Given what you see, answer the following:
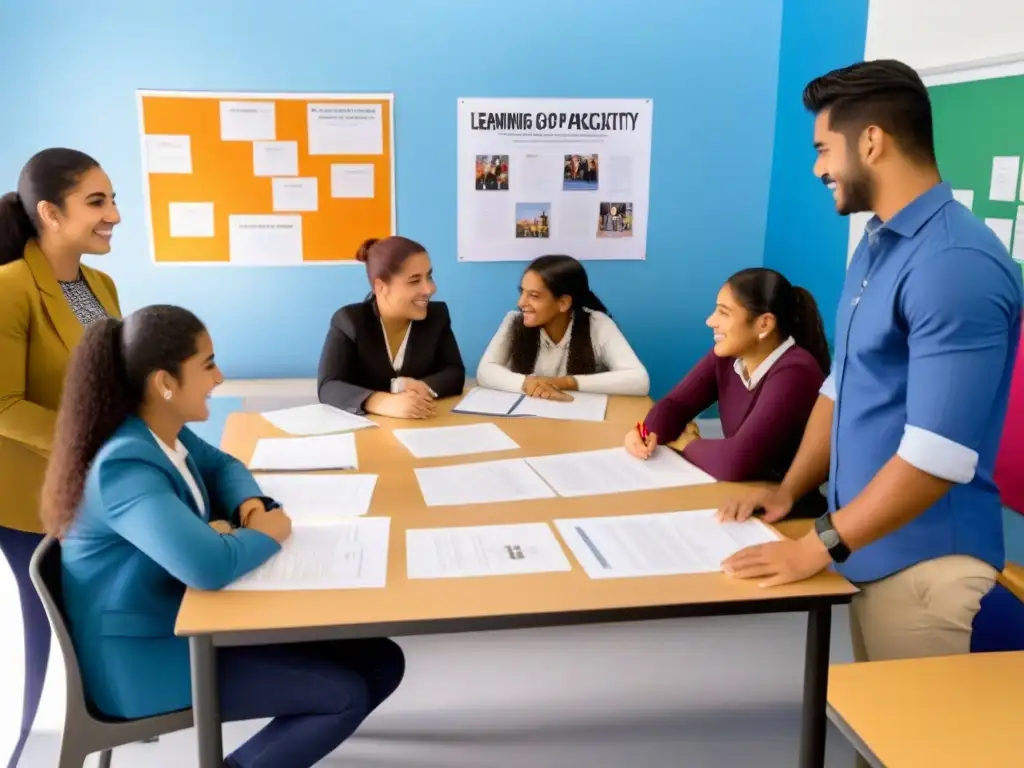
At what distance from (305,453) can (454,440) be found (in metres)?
0.39

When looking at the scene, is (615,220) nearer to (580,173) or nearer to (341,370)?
(580,173)

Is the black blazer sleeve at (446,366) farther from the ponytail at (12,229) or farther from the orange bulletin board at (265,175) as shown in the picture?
the ponytail at (12,229)

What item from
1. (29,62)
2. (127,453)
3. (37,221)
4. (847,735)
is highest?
(29,62)

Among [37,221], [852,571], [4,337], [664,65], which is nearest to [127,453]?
[4,337]

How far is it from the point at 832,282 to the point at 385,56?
6.46 feet

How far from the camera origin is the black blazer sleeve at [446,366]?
2.83 meters

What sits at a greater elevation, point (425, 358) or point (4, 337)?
point (4, 337)

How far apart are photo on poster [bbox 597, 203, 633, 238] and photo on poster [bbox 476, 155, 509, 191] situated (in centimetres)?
44

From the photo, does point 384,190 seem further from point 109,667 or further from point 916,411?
point 916,411

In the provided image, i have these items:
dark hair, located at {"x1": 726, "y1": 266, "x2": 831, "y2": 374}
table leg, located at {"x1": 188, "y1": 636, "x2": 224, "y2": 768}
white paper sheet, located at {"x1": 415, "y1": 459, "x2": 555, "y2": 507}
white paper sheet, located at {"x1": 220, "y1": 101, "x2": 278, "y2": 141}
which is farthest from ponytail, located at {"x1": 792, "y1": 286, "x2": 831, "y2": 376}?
white paper sheet, located at {"x1": 220, "y1": 101, "x2": 278, "y2": 141}

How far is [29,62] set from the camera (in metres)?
3.24

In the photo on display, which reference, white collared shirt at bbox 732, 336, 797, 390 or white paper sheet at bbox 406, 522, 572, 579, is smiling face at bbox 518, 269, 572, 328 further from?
white paper sheet at bbox 406, 522, 572, 579

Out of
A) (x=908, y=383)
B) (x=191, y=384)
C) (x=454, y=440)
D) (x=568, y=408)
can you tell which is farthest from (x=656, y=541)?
(x=568, y=408)

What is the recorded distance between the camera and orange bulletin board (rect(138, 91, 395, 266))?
3.38 m
